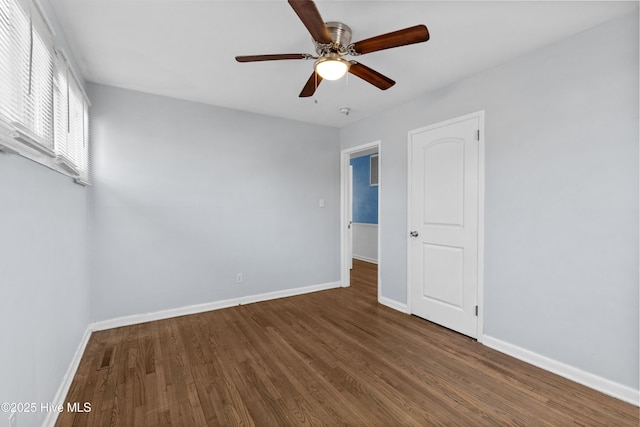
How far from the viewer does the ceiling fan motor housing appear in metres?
1.80

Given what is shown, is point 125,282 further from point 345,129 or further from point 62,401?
point 345,129

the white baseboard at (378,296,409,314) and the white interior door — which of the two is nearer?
the white interior door

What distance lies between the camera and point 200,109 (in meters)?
3.49

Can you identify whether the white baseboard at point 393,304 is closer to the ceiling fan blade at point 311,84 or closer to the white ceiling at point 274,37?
the white ceiling at point 274,37

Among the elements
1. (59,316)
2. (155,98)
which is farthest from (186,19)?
(59,316)

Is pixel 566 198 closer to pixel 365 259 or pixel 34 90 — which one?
pixel 34 90

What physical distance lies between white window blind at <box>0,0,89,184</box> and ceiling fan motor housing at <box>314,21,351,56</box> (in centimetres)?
146

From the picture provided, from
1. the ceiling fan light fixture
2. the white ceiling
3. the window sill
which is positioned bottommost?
the window sill

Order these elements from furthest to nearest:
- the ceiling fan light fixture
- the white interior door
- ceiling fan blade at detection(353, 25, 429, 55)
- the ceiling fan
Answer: the white interior door
the ceiling fan light fixture
ceiling fan blade at detection(353, 25, 429, 55)
the ceiling fan

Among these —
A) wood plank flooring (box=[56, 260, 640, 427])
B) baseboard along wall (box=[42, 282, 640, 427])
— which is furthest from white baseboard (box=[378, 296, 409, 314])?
wood plank flooring (box=[56, 260, 640, 427])

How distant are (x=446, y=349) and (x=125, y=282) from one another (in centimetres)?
328

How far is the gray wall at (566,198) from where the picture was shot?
1.91 metres

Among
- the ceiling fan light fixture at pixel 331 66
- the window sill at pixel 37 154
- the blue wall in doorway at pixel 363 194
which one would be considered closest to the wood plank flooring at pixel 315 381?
the window sill at pixel 37 154

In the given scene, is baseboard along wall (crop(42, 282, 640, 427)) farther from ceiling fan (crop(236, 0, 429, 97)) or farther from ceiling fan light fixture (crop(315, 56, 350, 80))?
ceiling fan light fixture (crop(315, 56, 350, 80))
